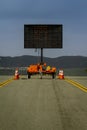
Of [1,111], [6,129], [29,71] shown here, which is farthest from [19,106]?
[29,71]

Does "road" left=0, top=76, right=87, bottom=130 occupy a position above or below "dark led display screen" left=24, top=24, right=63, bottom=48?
below

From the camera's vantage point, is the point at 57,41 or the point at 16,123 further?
the point at 57,41

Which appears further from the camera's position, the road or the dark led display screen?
the dark led display screen

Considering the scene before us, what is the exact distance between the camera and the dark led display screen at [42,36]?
52.4m

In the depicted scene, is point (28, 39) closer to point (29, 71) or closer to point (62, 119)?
point (29, 71)

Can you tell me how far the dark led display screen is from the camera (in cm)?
5244

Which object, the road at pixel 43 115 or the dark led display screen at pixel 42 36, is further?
the dark led display screen at pixel 42 36

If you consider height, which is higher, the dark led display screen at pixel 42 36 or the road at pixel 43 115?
the dark led display screen at pixel 42 36

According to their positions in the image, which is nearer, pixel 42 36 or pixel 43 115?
pixel 43 115

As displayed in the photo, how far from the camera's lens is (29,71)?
139 ft

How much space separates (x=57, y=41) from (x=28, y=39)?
13.5 ft

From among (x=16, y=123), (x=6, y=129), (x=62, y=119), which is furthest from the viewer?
(x=62, y=119)

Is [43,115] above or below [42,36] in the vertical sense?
below

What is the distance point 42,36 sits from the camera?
5331 centimetres
